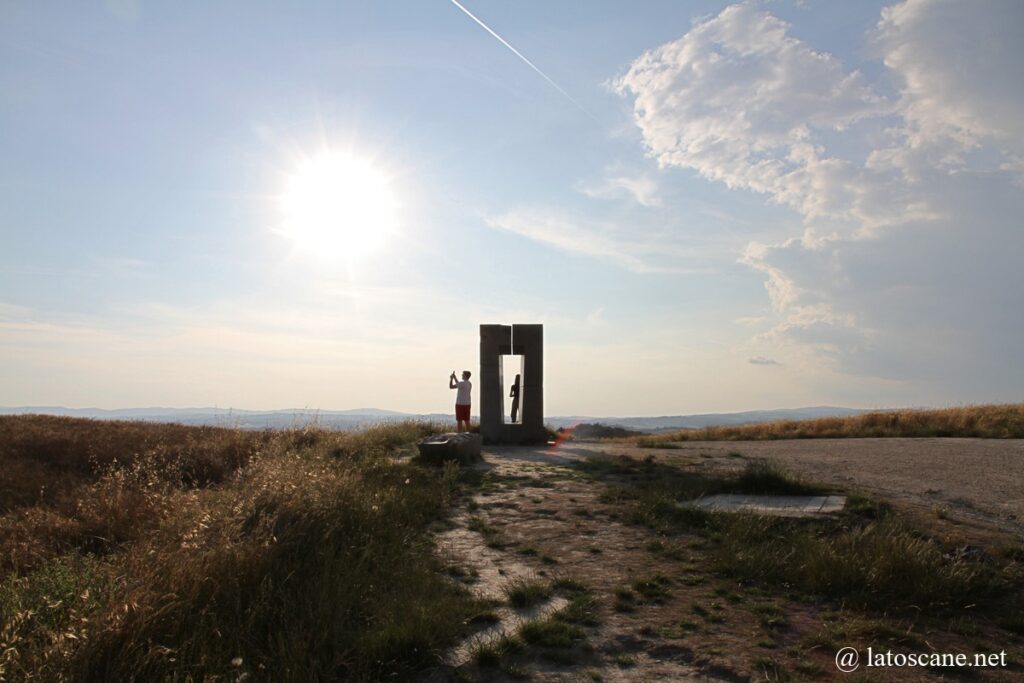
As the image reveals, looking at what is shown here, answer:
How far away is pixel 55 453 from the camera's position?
1318 cm

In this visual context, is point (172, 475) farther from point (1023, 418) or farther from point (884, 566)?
point (1023, 418)

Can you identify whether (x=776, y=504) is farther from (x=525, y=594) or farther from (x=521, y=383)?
(x=521, y=383)

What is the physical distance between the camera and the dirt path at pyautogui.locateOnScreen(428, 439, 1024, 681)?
4137mm

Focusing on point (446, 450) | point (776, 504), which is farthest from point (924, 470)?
point (446, 450)

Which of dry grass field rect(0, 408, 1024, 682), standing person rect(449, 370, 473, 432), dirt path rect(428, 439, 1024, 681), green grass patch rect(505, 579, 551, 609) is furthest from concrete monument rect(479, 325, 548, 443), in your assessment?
green grass patch rect(505, 579, 551, 609)

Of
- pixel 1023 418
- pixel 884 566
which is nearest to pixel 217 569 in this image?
pixel 884 566

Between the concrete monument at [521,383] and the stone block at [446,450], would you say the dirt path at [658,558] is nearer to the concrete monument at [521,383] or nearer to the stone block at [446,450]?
the stone block at [446,450]

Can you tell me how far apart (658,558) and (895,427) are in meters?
12.6

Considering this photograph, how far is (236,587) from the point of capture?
4680 mm

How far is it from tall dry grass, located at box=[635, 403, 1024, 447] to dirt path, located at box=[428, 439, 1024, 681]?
337cm

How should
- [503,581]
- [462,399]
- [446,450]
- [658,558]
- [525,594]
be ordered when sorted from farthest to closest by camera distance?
[462,399], [446,450], [658,558], [503,581], [525,594]

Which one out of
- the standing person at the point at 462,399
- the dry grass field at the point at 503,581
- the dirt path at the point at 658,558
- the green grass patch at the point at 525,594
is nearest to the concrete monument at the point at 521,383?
the standing person at the point at 462,399

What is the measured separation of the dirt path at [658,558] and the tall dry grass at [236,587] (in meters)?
0.46

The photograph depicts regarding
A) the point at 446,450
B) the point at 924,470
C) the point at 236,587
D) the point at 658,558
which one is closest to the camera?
the point at 236,587
